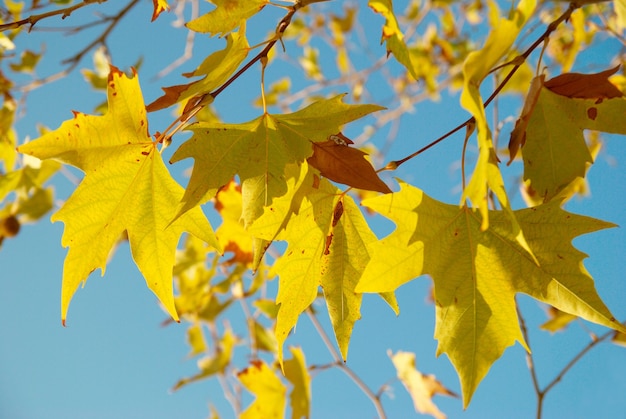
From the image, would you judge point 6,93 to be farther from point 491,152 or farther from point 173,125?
point 491,152

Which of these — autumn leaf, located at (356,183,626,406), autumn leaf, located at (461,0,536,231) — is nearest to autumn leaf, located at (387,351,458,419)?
autumn leaf, located at (356,183,626,406)

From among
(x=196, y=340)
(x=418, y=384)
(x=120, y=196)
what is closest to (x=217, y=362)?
(x=196, y=340)

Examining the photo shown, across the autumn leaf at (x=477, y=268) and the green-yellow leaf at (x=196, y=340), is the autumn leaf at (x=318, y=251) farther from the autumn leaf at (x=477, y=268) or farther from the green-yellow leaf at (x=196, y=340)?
the green-yellow leaf at (x=196, y=340)

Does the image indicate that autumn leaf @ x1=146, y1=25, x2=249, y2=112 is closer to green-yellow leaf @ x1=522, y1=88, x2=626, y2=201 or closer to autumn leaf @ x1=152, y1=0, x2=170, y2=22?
autumn leaf @ x1=152, y1=0, x2=170, y2=22

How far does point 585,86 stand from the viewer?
831 mm

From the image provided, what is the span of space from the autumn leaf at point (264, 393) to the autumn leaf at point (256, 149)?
2.89 ft

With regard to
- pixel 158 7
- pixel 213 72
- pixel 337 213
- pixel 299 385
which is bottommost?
pixel 299 385

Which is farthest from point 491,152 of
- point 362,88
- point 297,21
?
point 297,21

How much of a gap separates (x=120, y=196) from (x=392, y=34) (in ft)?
1.42

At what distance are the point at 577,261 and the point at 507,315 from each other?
11 cm

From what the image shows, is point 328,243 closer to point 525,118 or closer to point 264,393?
point 525,118

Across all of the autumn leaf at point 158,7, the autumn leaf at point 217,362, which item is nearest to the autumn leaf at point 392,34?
the autumn leaf at point 158,7

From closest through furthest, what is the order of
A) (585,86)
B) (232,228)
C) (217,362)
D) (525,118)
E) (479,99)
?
(479,99) → (525,118) → (585,86) → (232,228) → (217,362)

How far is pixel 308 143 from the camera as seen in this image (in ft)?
2.42
